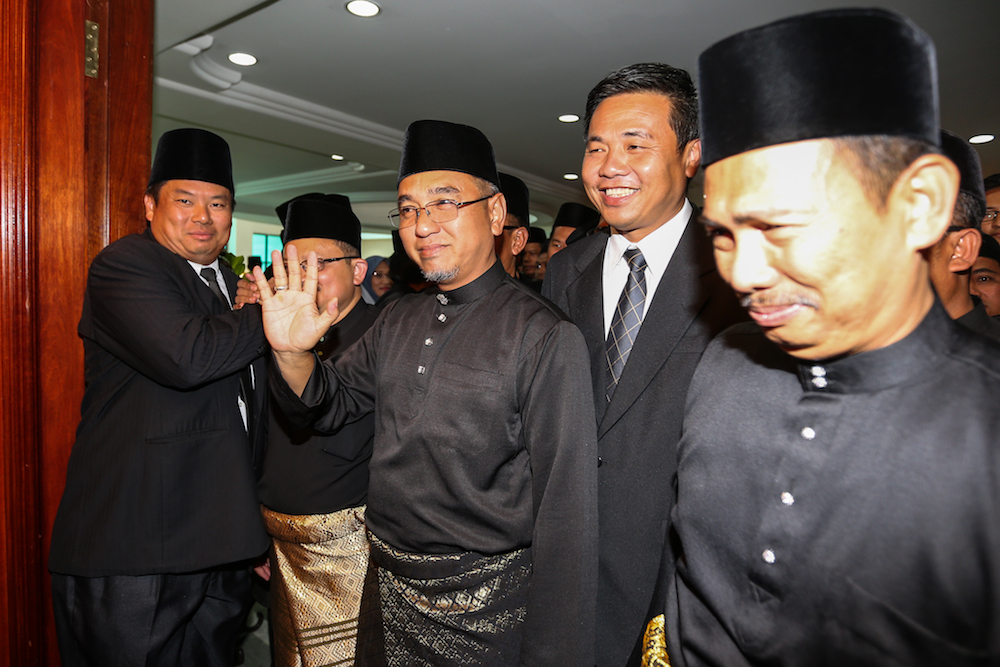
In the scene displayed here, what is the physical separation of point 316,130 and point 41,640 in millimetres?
5999

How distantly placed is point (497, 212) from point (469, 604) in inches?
42.1

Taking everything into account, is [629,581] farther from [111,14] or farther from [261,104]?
[261,104]

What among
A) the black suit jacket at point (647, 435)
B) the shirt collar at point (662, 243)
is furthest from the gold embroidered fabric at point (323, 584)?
the shirt collar at point (662, 243)

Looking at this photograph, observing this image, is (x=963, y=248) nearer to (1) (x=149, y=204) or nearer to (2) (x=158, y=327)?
(2) (x=158, y=327)

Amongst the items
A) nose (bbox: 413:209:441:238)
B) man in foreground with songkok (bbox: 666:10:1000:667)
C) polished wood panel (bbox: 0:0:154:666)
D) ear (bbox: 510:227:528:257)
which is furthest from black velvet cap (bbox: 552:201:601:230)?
man in foreground with songkok (bbox: 666:10:1000:667)

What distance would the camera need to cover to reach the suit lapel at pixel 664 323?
1.47 meters

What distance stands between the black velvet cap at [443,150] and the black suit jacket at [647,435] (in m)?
0.62

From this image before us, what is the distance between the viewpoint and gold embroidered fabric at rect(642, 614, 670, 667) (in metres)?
1.08

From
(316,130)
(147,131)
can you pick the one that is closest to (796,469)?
(147,131)

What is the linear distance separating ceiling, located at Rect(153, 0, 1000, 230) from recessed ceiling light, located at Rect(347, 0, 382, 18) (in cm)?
6

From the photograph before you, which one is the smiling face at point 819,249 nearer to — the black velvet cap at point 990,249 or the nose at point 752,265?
the nose at point 752,265

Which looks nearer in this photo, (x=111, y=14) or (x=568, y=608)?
(x=568, y=608)

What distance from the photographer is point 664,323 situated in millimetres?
1492

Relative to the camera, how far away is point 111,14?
2029 millimetres
